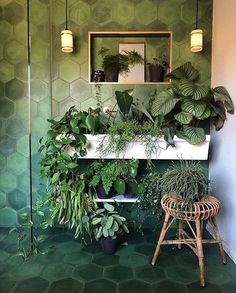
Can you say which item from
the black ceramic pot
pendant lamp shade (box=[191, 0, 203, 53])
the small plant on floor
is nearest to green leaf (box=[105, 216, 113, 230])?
the black ceramic pot

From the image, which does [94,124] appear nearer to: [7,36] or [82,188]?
[82,188]

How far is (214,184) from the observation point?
2254 millimetres

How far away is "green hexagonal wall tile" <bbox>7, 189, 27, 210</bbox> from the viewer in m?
2.46

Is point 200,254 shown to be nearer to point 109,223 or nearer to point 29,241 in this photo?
point 109,223

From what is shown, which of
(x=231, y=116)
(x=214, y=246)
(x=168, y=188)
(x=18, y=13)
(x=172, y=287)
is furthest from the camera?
(x=18, y=13)

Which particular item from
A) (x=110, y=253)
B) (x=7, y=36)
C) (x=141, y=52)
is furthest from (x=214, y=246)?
(x=7, y=36)

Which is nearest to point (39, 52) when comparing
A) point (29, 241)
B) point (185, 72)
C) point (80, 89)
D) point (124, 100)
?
point (80, 89)

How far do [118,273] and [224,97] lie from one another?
138 centimetres

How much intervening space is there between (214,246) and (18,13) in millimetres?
2453

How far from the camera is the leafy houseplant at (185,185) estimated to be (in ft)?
5.56

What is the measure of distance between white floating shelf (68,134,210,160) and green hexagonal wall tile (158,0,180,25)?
105 centimetres

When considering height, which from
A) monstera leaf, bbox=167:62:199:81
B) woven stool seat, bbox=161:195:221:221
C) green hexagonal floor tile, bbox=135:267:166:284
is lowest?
green hexagonal floor tile, bbox=135:267:166:284

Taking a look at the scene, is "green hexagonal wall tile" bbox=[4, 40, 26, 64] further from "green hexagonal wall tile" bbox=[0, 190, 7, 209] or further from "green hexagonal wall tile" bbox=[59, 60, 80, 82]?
"green hexagonal wall tile" bbox=[0, 190, 7, 209]

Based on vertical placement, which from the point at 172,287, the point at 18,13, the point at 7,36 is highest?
the point at 18,13
